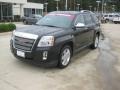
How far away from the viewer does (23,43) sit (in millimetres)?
6246

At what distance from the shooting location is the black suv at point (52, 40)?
6.05 m

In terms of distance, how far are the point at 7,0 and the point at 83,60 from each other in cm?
2758

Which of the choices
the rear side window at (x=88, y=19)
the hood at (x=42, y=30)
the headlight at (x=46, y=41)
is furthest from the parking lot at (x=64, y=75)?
the rear side window at (x=88, y=19)

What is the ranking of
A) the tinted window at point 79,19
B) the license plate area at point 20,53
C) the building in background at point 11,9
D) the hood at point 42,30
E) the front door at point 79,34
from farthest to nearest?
1. the building in background at point 11,9
2. the tinted window at point 79,19
3. the front door at point 79,34
4. the hood at point 42,30
5. the license plate area at point 20,53

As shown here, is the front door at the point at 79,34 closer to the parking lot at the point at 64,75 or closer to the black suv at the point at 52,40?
the black suv at the point at 52,40

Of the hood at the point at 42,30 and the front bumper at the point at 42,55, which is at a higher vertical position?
the hood at the point at 42,30

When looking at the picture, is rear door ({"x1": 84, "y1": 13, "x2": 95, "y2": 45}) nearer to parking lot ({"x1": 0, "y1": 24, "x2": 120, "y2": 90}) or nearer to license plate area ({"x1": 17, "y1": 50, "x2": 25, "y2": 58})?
parking lot ({"x1": 0, "y1": 24, "x2": 120, "y2": 90})

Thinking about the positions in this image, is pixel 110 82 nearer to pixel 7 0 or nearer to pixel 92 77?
pixel 92 77

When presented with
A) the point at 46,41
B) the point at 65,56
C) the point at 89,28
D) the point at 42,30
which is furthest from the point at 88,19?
the point at 46,41

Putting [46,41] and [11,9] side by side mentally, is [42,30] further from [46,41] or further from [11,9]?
[11,9]

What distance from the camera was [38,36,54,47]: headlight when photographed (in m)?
6.05

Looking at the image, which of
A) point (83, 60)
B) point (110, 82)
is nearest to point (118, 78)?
point (110, 82)

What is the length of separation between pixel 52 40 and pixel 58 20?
1647mm

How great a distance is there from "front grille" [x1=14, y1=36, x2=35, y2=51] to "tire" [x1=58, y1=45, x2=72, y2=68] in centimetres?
97
